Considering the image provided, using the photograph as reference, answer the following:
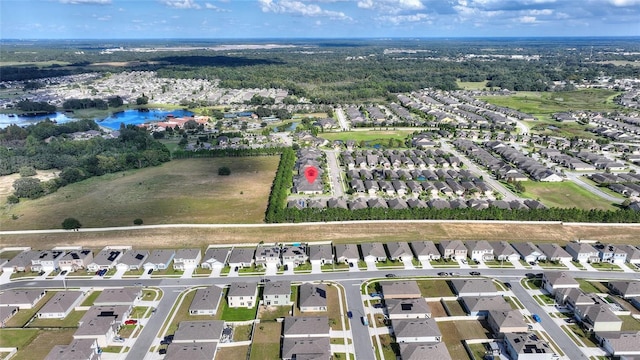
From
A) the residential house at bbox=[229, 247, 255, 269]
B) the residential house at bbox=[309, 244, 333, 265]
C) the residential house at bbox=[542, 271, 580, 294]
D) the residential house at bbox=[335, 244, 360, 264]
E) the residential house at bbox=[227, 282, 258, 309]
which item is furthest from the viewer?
the residential house at bbox=[335, 244, 360, 264]

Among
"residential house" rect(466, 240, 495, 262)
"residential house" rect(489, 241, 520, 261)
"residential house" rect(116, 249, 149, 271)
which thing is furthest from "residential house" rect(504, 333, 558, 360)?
"residential house" rect(116, 249, 149, 271)

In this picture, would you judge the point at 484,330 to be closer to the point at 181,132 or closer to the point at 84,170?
the point at 84,170

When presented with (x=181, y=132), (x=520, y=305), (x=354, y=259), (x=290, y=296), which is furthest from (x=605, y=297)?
(x=181, y=132)

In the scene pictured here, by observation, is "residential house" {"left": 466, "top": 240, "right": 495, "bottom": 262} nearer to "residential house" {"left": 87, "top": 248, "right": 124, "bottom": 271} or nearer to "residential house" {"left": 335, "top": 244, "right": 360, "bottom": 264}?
"residential house" {"left": 335, "top": 244, "right": 360, "bottom": 264}

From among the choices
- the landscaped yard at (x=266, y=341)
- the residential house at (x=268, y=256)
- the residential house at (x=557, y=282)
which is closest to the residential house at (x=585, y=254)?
the residential house at (x=557, y=282)

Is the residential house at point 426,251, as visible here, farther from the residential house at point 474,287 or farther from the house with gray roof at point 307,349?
the house with gray roof at point 307,349

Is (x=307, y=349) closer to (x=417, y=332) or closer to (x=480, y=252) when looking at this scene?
(x=417, y=332)
